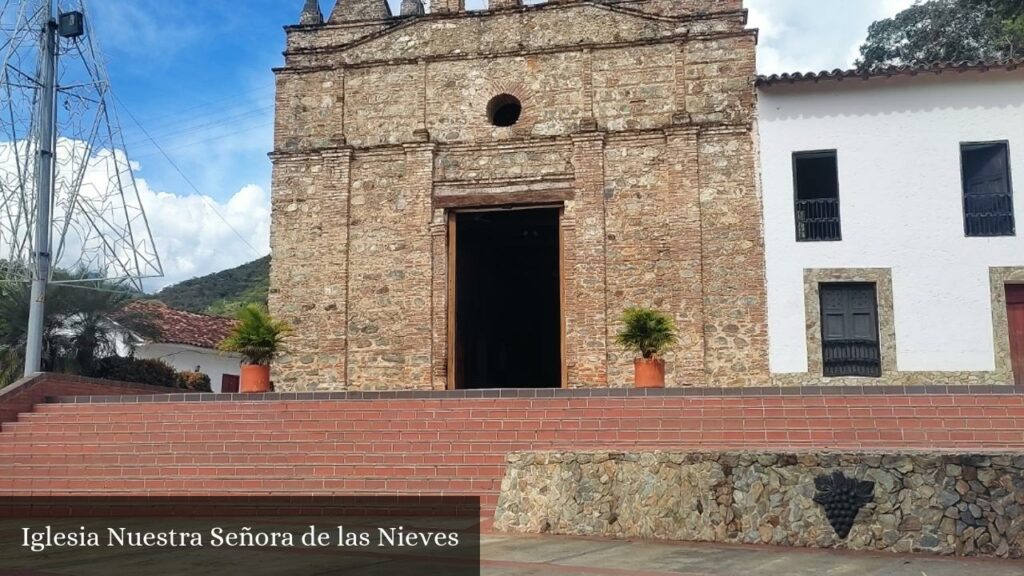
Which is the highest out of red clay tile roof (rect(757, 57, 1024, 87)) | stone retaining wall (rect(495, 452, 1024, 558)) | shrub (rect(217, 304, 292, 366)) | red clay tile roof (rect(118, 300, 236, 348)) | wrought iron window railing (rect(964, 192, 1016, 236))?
red clay tile roof (rect(757, 57, 1024, 87))

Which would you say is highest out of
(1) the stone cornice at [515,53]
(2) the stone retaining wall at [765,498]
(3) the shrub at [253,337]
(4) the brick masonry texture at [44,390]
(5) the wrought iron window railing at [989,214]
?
(1) the stone cornice at [515,53]

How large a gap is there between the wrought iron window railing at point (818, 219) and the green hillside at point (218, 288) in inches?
1469

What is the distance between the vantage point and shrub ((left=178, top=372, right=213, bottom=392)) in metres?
23.2

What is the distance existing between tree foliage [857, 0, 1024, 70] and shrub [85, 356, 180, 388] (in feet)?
68.6

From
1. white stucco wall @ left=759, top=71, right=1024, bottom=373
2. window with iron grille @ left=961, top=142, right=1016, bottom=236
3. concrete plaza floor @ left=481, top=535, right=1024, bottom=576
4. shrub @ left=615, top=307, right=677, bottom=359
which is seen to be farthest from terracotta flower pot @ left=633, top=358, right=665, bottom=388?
window with iron grille @ left=961, top=142, right=1016, bottom=236

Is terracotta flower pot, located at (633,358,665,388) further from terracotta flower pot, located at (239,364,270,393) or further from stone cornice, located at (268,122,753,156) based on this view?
terracotta flower pot, located at (239,364,270,393)

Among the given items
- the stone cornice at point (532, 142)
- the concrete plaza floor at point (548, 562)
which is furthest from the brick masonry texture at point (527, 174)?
the concrete plaza floor at point (548, 562)

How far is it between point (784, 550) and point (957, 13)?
1036 inches

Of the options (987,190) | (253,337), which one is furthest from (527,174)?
(987,190)

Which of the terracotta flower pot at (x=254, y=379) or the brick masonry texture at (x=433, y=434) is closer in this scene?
the brick masonry texture at (x=433, y=434)

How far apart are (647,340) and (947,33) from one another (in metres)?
21.5

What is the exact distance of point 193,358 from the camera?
27.8 metres

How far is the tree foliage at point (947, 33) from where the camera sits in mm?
25919

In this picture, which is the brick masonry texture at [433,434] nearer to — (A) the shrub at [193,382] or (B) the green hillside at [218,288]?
(A) the shrub at [193,382]
